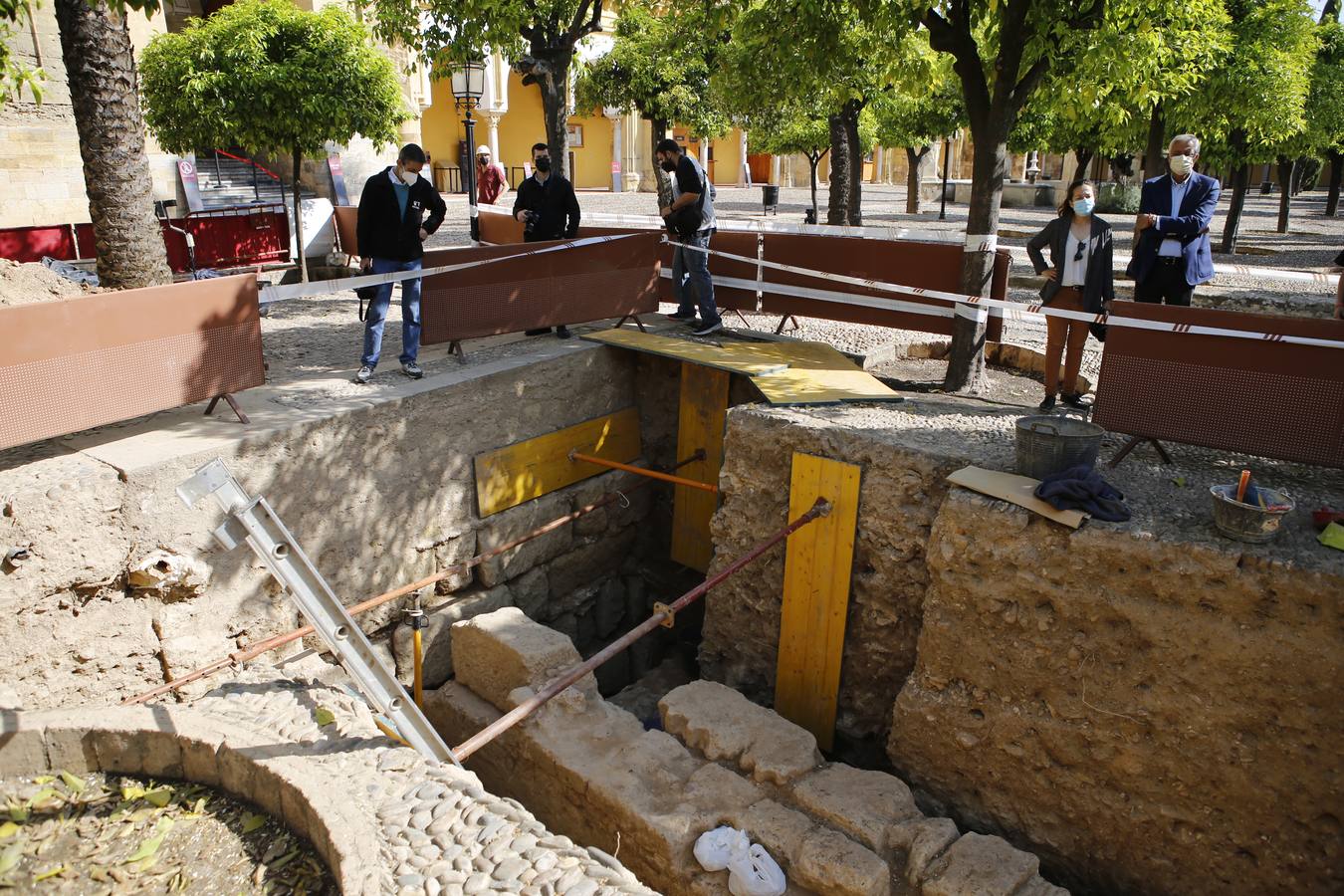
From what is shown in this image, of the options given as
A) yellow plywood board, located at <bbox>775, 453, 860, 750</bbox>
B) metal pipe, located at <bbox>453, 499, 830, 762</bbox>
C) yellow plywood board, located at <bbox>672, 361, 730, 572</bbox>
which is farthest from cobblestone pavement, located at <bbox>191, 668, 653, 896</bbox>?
yellow plywood board, located at <bbox>672, 361, 730, 572</bbox>

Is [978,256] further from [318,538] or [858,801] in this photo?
[318,538]

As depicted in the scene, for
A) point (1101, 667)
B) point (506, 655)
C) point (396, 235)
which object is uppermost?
point (396, 235)

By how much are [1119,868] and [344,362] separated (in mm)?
6461

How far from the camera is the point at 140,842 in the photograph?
381cm

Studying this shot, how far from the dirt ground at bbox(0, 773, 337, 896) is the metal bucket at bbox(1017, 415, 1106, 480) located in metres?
3.96

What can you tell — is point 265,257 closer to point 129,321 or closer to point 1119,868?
point 129,321

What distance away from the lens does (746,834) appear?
4.75m

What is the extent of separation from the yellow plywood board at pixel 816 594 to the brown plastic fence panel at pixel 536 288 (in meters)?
2.88

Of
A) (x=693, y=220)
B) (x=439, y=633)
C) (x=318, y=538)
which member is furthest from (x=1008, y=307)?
(x=318, y=538)

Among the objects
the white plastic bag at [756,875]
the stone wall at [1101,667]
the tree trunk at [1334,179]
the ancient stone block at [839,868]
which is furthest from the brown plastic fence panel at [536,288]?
the tree trunk at [1334,179]

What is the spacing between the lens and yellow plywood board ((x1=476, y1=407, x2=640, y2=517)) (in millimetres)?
7333

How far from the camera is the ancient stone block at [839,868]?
440 centimetres

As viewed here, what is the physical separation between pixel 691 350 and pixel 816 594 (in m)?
2.43

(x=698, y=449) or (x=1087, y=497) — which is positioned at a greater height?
(x=1087, y=497)
